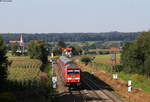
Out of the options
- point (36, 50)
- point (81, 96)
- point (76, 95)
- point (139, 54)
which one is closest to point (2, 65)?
point (81, 96)

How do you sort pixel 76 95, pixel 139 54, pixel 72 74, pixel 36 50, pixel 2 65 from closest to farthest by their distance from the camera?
pixel 2 65 < pixel 76 95 < pixel 72 74 < pixel 139 54 < pixel 36 50

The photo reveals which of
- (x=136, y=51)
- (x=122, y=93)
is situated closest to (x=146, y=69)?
(x=136, y=51)

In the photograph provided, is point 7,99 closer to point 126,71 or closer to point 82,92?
point 82,92

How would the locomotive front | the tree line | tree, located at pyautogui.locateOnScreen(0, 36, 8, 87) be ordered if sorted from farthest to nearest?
the tree line → the locomotive front → tree, located at pyautogui.locateOnScreen(0, 36, 8, 87)

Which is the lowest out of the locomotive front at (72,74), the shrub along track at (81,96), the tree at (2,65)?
the shrub along track at (81,96)

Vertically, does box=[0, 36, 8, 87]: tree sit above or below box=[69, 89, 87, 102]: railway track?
above

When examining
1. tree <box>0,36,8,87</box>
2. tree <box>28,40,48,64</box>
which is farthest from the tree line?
tree <box>0,36,8,87</box>

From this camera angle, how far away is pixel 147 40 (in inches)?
2692

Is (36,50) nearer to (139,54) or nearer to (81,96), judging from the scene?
(139,54)

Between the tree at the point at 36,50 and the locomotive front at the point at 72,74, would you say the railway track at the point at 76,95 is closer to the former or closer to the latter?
the locomotive front at the point at 72,74

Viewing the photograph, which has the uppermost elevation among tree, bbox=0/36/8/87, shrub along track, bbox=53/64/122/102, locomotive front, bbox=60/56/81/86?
tree, bbox=0/36/8/87

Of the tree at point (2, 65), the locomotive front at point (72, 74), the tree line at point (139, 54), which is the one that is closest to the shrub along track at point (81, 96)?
the locomotive front at point (72, 74)

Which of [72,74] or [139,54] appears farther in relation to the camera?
[139,54]

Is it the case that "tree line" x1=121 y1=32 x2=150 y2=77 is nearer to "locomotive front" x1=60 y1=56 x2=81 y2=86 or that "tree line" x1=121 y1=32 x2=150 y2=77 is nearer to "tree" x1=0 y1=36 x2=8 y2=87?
"locomotive front" x1=60 y1=56 x2=81 y2=86
